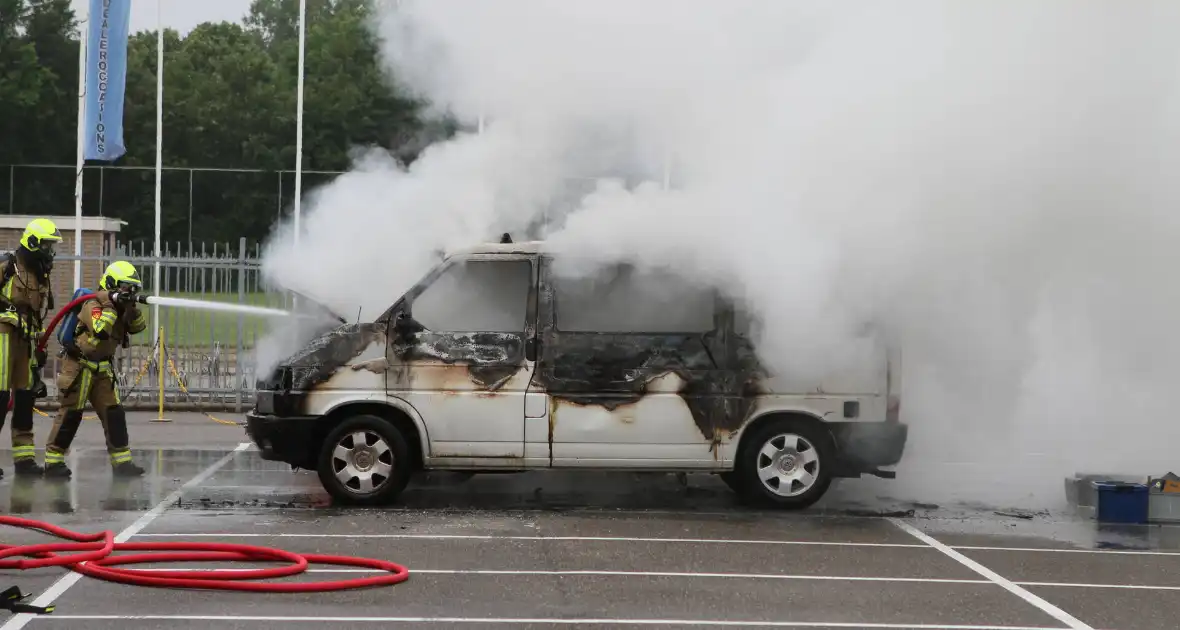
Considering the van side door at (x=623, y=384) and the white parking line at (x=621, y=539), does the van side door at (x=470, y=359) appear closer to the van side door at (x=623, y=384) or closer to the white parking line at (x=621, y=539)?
the van side door at (x=623, y=384)

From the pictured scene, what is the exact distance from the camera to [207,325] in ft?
57.6

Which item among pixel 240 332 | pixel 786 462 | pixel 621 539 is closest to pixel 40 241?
pixel 240 332

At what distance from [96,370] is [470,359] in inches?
147

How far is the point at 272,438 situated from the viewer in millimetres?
10102

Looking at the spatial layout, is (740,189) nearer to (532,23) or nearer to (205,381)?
(532,23)

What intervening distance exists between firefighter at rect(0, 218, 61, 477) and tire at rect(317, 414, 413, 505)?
308cm

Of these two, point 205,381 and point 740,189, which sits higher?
point 740,189

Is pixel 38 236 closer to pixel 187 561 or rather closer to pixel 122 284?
pixel 122 284

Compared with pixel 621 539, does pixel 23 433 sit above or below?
above

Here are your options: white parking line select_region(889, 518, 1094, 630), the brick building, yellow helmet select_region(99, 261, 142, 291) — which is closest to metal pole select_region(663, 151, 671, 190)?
white parking line select_region(889, 518, 1094, 630)

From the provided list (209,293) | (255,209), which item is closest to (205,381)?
(209,293)

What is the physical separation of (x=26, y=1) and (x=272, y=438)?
42.9 metres

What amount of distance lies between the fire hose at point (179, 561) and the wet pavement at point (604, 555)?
0.23 feet

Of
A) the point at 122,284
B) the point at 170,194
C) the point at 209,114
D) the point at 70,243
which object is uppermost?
the point at 209,114
